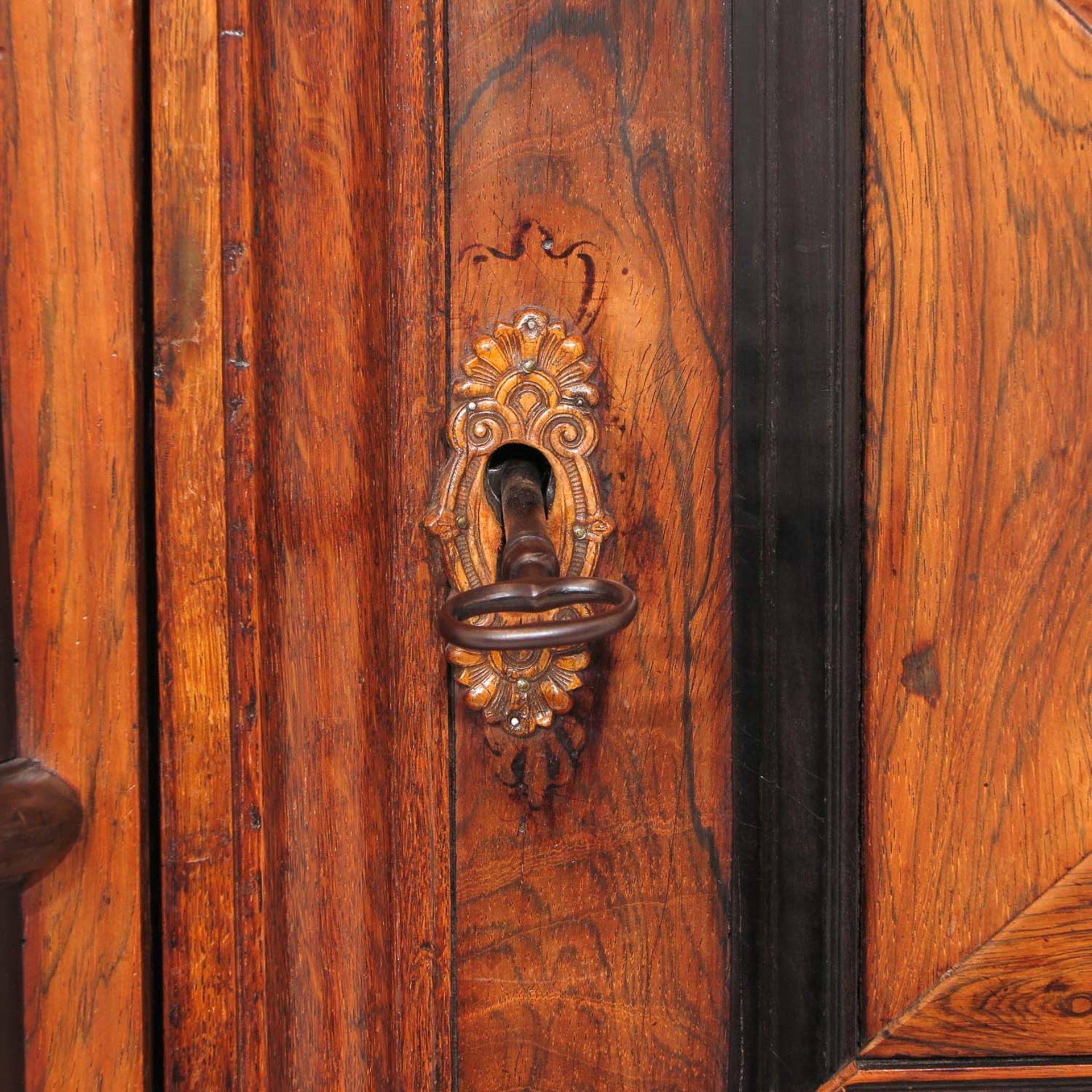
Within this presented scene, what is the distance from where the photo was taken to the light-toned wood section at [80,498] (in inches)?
16.7

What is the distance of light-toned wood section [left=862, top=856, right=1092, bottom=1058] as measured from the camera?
0.50 m

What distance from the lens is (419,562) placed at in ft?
1.59

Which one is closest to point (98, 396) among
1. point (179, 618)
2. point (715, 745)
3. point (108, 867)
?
point (179, 618)

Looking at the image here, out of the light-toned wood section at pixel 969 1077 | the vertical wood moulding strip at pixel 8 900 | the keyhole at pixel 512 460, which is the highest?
the keyhole at pixel 512 460

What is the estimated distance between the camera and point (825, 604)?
48 cm

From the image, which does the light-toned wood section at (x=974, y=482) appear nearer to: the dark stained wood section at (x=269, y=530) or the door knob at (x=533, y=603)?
the door knob at (x=533, y=603)

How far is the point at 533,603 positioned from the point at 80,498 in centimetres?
22

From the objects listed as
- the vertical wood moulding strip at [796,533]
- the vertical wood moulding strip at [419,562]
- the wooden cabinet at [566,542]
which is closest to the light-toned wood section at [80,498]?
the wooden cabinet at [566,542]

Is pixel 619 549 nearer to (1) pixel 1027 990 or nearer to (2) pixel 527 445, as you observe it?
(2) pixel 527 445

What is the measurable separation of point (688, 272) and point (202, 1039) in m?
0.45

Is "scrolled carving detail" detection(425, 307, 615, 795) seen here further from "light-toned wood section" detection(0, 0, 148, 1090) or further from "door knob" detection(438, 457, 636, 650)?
"light-toned wood section" detection(0, 0, 148, 1090)

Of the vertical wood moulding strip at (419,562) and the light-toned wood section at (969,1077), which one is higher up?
the vertical wood moulding strip at (419,562)

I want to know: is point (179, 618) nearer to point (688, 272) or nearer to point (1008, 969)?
point (688, 272)

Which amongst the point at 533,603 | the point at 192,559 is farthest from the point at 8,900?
the point at 533,603
